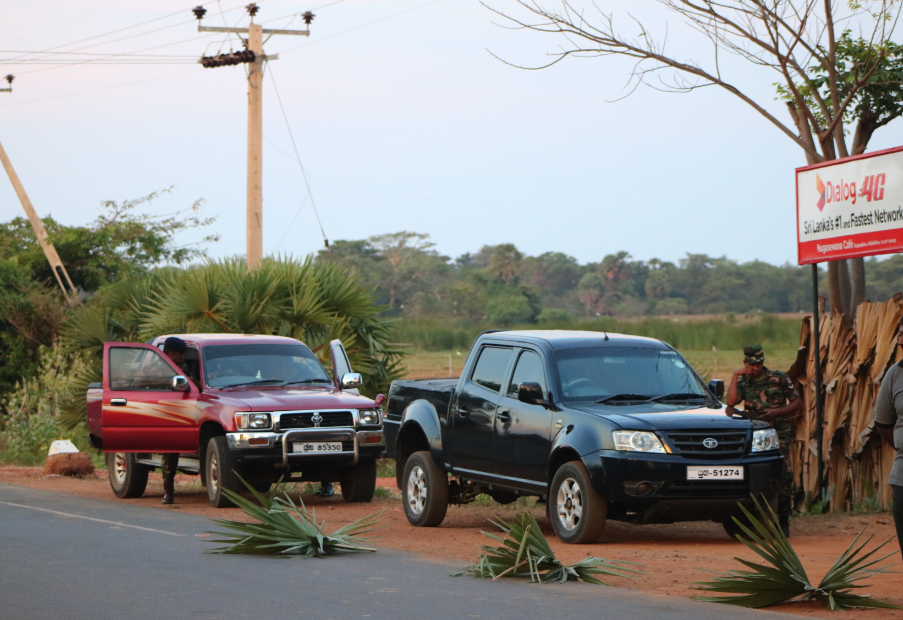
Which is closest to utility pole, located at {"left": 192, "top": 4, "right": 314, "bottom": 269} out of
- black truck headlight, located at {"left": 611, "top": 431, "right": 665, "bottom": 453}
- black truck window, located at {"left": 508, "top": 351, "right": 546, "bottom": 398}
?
black truck window, located at {"left": 508, "top": 351, "right": 546, "bottom": 398}

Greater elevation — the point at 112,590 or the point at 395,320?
the point at 395,320

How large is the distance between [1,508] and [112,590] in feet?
21.6

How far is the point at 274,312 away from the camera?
68.0 feet

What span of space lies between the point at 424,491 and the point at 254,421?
95.9 inches

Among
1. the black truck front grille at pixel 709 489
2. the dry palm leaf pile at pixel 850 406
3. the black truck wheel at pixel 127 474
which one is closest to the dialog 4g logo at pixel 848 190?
the dry palm leaf pile at pixel 850 406

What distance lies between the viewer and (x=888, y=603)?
307 inches

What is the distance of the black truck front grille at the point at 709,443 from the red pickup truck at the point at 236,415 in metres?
4.94

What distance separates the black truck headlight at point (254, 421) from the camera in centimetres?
1383

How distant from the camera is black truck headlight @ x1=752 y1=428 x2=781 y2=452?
10570mm

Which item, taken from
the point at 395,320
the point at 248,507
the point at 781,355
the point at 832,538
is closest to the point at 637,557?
the point at 832,538

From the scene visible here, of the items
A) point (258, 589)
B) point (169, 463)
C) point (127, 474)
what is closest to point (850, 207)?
point (258, 589)

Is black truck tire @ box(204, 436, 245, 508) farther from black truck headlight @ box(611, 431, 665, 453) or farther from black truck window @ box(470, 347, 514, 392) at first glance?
black truck headlight @ box(611, 431, 665, 453)

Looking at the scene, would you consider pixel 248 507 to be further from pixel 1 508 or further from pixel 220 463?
pixel 1 508

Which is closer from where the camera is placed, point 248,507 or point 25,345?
point 248,507
